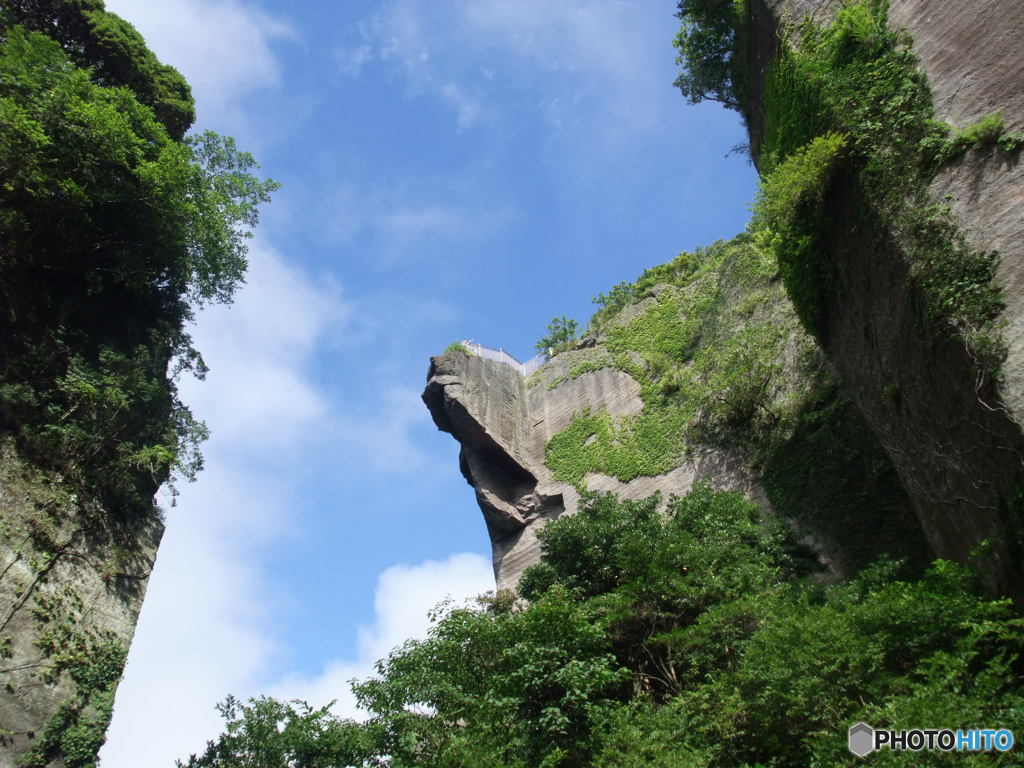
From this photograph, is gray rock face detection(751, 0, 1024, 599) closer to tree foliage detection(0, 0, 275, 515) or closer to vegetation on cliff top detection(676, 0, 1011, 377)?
vegetation on cliff top detection(676, 0, 1011, 377)

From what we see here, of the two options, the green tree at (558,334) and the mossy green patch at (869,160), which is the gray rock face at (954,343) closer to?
the mossy green patch at (869,160)

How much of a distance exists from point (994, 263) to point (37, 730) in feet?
47.5

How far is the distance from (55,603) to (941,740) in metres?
13.3

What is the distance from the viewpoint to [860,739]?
701cm

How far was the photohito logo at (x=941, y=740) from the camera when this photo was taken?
6.18 metres

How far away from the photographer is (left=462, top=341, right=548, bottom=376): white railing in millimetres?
24156

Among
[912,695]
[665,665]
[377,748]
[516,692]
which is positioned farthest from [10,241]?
[912,695]

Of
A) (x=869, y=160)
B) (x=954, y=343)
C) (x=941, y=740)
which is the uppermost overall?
(x=869, y=160)

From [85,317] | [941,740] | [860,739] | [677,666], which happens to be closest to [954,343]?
[941,740]

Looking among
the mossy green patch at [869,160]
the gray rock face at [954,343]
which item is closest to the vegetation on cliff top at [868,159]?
the mossy green patch at [869,160]

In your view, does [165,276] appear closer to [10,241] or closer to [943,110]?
[10,241]

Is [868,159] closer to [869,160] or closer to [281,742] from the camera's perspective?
[869,160]

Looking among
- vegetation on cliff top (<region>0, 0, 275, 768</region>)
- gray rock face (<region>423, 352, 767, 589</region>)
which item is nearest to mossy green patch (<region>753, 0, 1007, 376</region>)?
gray rock face (<region>423, 352, 767, 589</region>)

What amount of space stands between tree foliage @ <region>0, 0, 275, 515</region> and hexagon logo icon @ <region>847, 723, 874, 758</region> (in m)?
13.4
